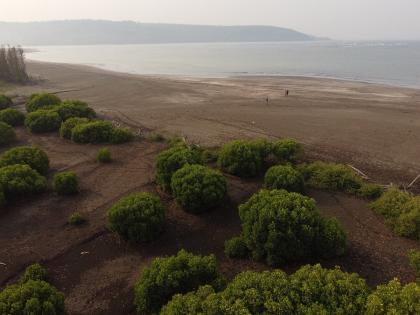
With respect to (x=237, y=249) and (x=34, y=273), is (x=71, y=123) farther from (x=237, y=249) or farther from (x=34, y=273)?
(x=237, y=249)

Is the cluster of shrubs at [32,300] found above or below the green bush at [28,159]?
below

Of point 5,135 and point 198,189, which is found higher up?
point 5,135

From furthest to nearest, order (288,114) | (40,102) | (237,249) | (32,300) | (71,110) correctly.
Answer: (288,114), (40,102), (71,110), (237,249), (32,300)

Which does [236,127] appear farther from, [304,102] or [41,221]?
[41,221]

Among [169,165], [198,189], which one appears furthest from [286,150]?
[198,189]

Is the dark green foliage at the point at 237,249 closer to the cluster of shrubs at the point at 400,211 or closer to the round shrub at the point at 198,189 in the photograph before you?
the round shrub at the point at 198,189

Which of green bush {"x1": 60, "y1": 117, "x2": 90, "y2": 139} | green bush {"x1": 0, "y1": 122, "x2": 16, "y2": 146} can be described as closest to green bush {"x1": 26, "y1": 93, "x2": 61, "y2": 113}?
green bush {"x1": 60, "y1": 117, "x2": 90, "y2": 139}

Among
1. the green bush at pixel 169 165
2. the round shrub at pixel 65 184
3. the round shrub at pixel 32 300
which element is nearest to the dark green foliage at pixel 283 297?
the round shrub at pixel 32 300

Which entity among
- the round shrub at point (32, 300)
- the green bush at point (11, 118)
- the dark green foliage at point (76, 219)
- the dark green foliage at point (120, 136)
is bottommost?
the dark green foliage at point (76, 219)
